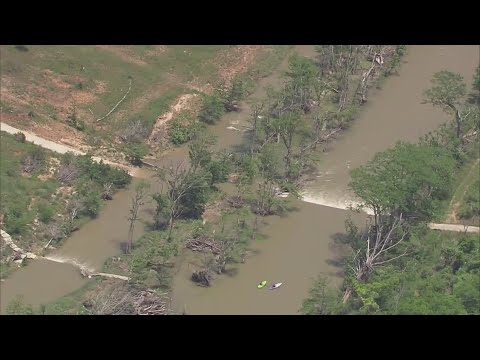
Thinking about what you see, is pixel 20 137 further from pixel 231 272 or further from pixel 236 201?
pixel 231 272

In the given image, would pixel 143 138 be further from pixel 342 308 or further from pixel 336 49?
pixel 342 308

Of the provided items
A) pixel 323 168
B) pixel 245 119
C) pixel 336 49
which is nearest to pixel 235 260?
pixel 323 168

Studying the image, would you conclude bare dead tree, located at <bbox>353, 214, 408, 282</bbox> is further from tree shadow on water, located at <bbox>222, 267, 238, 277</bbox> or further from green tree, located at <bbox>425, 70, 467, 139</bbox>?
green tree, located at <bbox>425, 70, 467, 139</bbox>

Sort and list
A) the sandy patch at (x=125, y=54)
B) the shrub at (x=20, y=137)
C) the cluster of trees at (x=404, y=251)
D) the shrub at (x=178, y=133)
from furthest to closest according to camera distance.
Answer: the sandy patch at (x=125, y=54), the shrub at (x=178, y=133), the shrub at (x=20, y=137), the cluster of trees at (x=404, y=251)

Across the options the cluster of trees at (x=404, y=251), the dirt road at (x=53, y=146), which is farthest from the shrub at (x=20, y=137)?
the cluster of trees at (x=404, y=251)

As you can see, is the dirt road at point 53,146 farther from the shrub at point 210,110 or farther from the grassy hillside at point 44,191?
the shrub at point 210,110
